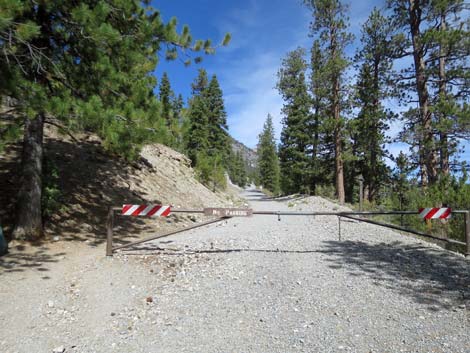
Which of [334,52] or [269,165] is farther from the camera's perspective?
[269,165]

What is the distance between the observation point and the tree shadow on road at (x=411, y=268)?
4.61 m

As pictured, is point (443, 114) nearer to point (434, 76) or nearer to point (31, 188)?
point (434, 76)

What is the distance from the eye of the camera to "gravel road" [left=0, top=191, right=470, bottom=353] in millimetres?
3488

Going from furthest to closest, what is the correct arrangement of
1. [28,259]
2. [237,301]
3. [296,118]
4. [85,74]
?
[296,118] → [85,74] → [28,259] → [237,301]

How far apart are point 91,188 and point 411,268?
999 centimetres

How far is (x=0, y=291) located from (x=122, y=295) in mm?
1791

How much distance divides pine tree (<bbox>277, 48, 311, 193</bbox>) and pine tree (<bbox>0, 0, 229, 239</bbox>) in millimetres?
21728


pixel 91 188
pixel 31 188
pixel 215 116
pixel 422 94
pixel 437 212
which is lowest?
pixel 437 212

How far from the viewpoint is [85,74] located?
746 cm

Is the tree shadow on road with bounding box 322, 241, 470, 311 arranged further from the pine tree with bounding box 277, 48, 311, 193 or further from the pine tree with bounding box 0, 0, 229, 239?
the pine tree with bounding box 277, 48, 311, 193

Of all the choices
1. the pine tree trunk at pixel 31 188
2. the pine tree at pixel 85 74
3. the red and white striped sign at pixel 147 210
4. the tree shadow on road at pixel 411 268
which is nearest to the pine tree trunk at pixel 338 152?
the tree shadow on road at pixel 411 268

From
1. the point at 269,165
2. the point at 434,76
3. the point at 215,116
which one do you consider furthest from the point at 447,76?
the point at 269,165

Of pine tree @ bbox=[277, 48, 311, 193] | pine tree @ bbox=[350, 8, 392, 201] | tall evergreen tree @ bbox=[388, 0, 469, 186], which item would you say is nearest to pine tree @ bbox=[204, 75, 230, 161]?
pine tree @ bbox=[277, 48, 311, 193]

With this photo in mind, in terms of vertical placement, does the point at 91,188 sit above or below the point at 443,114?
below
